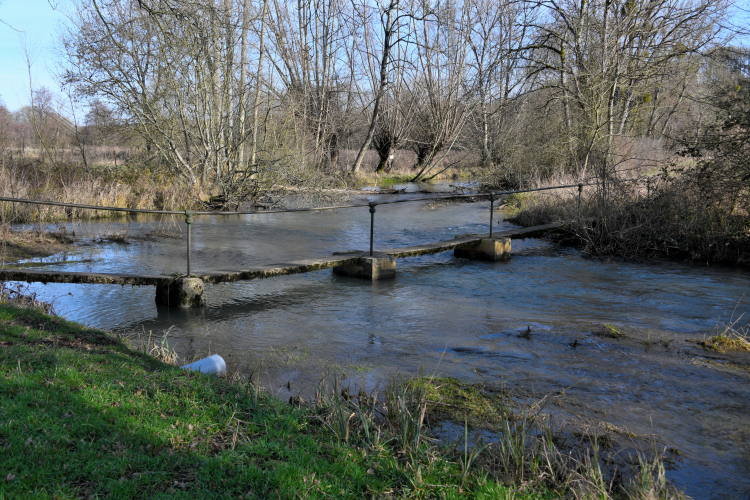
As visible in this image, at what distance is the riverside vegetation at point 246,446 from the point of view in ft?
10.4

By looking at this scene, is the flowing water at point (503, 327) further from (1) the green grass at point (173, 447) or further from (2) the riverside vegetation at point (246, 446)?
(1) the green grass at point (173, 447)

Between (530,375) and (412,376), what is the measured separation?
1204mm

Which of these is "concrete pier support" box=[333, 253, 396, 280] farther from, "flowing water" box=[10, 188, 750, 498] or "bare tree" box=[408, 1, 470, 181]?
"bare tree" box=[408, 1, 470, 181]

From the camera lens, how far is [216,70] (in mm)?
17562

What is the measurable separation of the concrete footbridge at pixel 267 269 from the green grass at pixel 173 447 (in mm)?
3451

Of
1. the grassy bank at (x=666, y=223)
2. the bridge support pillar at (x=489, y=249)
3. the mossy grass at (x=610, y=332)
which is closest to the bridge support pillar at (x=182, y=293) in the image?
the mossy grass at (x=610, y=332)

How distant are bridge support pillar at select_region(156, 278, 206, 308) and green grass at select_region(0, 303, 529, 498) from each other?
3382 millimetres

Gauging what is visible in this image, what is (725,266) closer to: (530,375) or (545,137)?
(530,375)

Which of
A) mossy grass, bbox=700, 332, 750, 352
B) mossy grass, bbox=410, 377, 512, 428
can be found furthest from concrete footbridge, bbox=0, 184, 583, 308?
mossy grass, bbox=700, 332, 750, 352

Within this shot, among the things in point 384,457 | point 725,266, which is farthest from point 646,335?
point 725,266

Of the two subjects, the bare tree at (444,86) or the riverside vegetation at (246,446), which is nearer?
the riverside vegetation at (246,446)

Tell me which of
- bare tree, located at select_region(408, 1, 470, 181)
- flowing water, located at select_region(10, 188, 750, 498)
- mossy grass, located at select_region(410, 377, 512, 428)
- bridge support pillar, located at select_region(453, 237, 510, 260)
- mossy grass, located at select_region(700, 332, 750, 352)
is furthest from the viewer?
bare tree, located at select_region(408, 1, 470, 181)

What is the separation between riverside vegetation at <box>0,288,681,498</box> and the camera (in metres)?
3.18

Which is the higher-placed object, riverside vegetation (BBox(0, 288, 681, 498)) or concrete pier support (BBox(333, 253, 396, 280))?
concrete pier support (BBox(333, 253, 396, 280))
